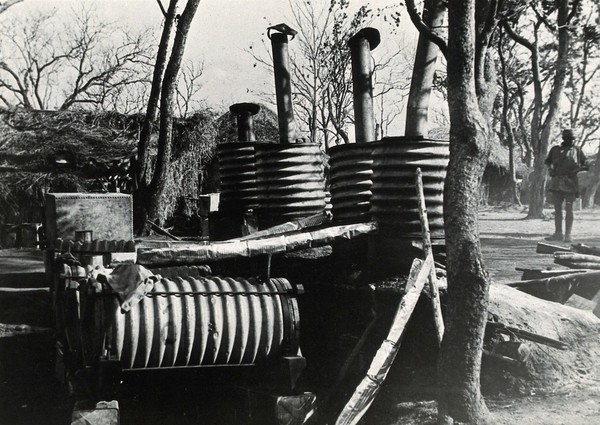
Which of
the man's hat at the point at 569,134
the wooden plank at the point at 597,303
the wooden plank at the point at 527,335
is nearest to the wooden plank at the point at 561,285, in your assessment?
the wooden plank at the point at 597,303

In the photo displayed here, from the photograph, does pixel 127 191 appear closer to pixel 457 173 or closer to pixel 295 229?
pixel 295 229

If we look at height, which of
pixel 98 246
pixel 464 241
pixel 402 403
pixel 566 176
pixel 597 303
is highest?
pixel 566 176

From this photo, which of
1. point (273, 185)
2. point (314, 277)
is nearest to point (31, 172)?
point (273, 185)

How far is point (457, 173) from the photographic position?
4727 mm

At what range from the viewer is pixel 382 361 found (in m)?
4.88

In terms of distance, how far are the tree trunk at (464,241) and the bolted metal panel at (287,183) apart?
14.6 feet

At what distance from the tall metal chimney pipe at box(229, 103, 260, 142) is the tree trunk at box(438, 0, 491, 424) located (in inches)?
275

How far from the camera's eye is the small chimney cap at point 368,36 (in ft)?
27.4

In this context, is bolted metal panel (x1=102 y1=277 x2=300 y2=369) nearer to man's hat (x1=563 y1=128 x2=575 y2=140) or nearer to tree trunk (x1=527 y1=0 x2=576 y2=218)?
man's hat (x1=563 y1=128 x2=575 y2=140)

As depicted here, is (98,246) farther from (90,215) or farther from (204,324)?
(90,215)

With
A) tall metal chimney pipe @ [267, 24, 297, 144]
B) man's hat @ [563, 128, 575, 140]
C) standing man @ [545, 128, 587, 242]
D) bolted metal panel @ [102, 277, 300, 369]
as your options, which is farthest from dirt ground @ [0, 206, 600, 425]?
tall metal chimney pipe @ [267, 24, 297, 144]

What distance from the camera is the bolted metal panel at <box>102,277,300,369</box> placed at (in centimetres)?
524

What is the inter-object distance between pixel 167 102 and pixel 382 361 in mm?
10270

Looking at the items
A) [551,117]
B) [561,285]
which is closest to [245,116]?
[561,285]
